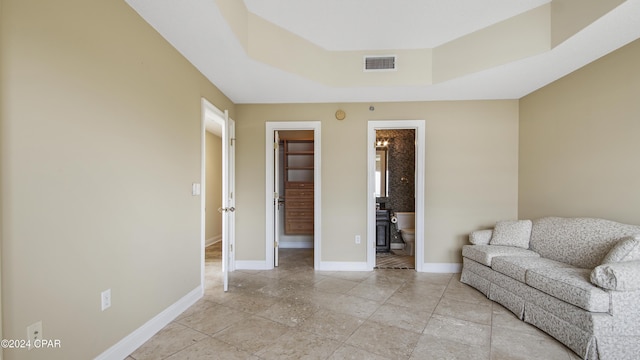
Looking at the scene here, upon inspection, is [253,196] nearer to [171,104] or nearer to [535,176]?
[171,104]

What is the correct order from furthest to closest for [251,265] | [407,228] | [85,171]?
[407,228] → [251,265] → [85,171]

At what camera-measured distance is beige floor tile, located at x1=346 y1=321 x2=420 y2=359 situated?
1.88 metres

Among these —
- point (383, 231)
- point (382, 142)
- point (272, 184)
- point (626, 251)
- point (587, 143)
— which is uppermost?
point (382, 142)

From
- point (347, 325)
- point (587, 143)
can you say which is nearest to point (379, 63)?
point (587, 143)

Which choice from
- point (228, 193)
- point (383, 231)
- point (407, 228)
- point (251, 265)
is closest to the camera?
point (228, 193)

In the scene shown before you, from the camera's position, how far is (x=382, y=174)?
16.9 feet

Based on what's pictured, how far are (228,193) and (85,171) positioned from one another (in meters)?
1.88

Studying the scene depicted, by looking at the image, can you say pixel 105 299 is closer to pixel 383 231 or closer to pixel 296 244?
pixel 296 244

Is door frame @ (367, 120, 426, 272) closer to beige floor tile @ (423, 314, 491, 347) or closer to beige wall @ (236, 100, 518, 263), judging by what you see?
beige wall @ (236, 100, 518, 263)

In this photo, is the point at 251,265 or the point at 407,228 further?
the point at 407,228

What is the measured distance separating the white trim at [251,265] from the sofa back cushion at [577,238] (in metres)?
3.32

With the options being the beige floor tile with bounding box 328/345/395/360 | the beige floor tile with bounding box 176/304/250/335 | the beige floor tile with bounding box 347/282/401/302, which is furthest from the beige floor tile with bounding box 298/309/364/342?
the beige floor tile with bounding box 176/304/250/335

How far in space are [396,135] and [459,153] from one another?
171 cm

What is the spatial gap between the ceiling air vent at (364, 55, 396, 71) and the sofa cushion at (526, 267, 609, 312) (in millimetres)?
2498
